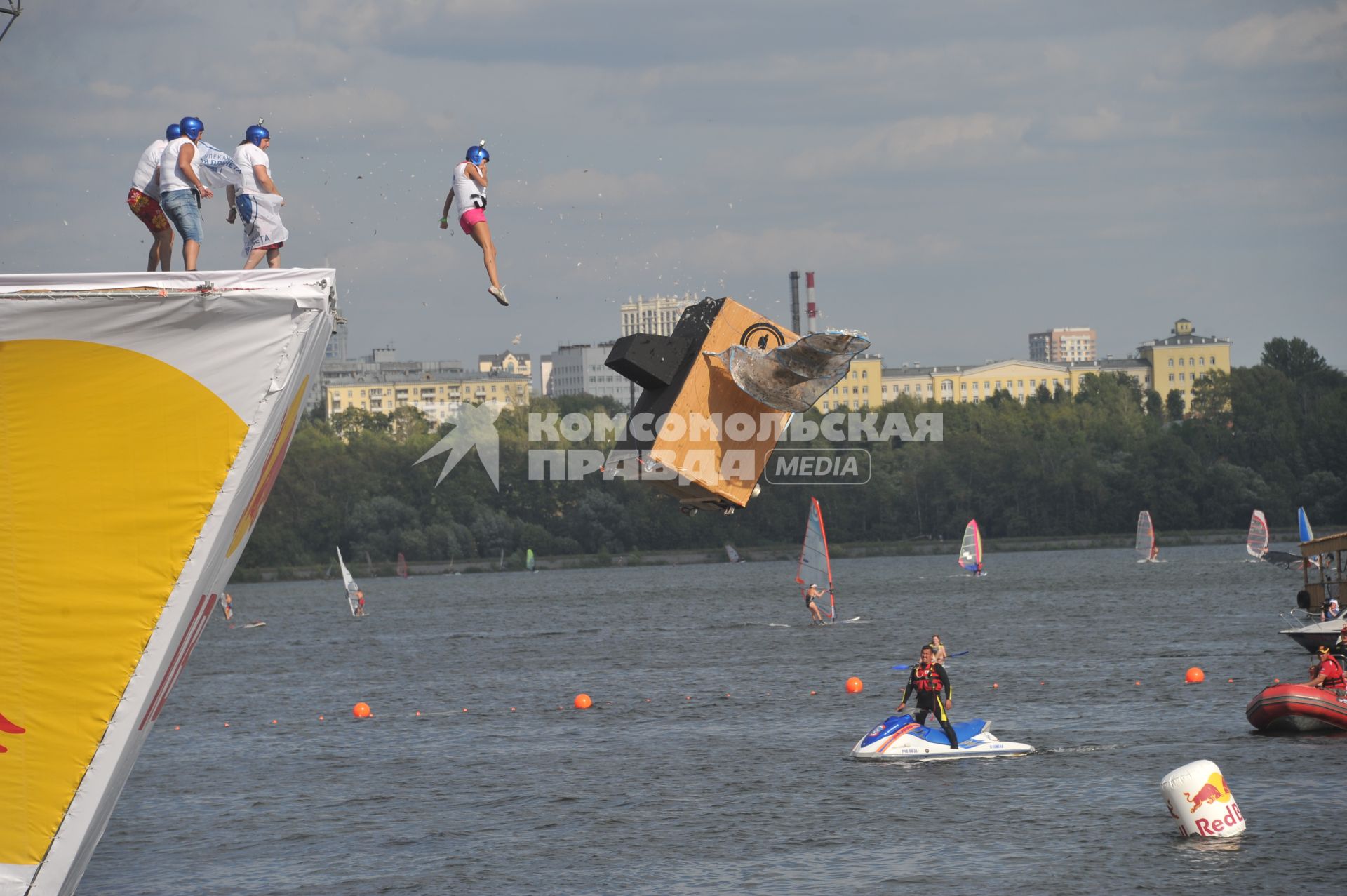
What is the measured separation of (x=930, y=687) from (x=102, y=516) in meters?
27.3

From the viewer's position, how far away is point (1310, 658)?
55.7 meters

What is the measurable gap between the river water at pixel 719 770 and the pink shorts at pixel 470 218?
19.8 m

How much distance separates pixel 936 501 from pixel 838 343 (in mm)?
165538

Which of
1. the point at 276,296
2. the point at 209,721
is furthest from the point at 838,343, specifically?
the point at 209,721

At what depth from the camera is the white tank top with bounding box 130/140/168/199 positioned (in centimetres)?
912

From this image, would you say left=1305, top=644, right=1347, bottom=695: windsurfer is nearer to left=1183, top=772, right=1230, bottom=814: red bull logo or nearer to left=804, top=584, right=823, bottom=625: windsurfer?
left=1183, top=772, right=1230, bottom=814: red bull logo

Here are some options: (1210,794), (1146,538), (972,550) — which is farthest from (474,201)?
(1146,538)

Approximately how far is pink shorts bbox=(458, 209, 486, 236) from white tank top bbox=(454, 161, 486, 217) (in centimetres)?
1

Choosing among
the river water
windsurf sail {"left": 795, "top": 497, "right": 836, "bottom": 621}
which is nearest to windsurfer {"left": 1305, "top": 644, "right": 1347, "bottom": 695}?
the river water

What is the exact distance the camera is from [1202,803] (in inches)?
1053

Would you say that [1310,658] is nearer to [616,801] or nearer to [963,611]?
[616,801]

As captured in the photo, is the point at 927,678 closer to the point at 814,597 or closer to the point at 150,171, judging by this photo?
the point at 150,171

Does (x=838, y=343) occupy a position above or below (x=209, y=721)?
above

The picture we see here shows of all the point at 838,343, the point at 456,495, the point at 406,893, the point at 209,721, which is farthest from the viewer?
the point at 456,495
